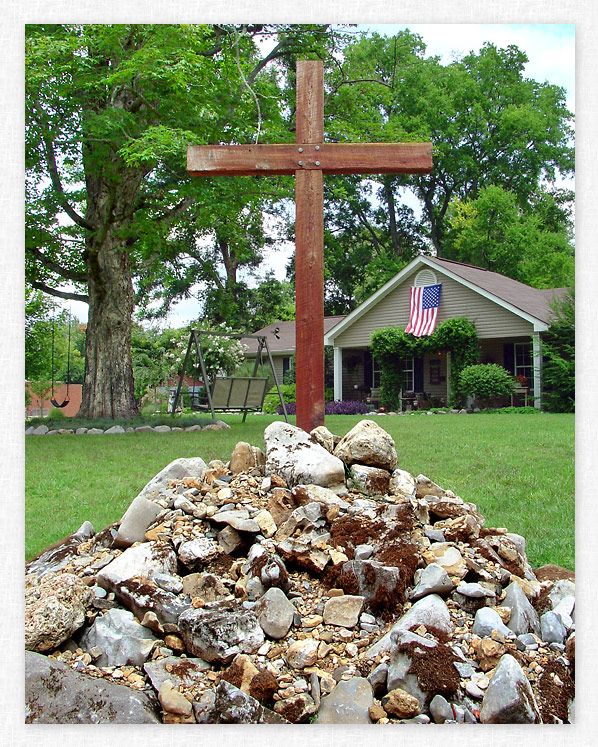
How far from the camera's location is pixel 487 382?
12359 millimetres

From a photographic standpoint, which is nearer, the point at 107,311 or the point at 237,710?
the point at 237,710

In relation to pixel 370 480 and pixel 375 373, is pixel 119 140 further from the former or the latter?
pixel 375 373

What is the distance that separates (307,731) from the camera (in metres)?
1.55

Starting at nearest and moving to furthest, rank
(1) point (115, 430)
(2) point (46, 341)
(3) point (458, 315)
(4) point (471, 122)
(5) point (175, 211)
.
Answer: (2) point (46, 341) < (1) point (115, 430) < (5) point (175, 211) < (3) point (458, 315) < (4) point (471, 122)

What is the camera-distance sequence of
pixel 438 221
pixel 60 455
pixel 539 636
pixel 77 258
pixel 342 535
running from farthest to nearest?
pixel 438 221 → pixel 77 258 → pixel 60 455 → pixel 342 535 → pixel 539 636

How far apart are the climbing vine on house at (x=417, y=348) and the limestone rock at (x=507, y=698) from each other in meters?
11.7

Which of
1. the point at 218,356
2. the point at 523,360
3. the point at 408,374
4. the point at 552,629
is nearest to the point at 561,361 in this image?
the point at 523,360

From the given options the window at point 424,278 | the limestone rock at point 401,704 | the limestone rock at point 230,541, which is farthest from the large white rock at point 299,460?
the window at point 424,278

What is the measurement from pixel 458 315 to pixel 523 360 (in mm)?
1685

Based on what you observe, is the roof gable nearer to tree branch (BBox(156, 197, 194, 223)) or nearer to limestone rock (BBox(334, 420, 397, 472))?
tree branch (BBox(156, 197, 194, 223))

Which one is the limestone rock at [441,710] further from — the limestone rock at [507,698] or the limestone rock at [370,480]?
the limestone rock at [370,480]

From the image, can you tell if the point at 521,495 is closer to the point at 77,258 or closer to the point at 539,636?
the point at 539,636
